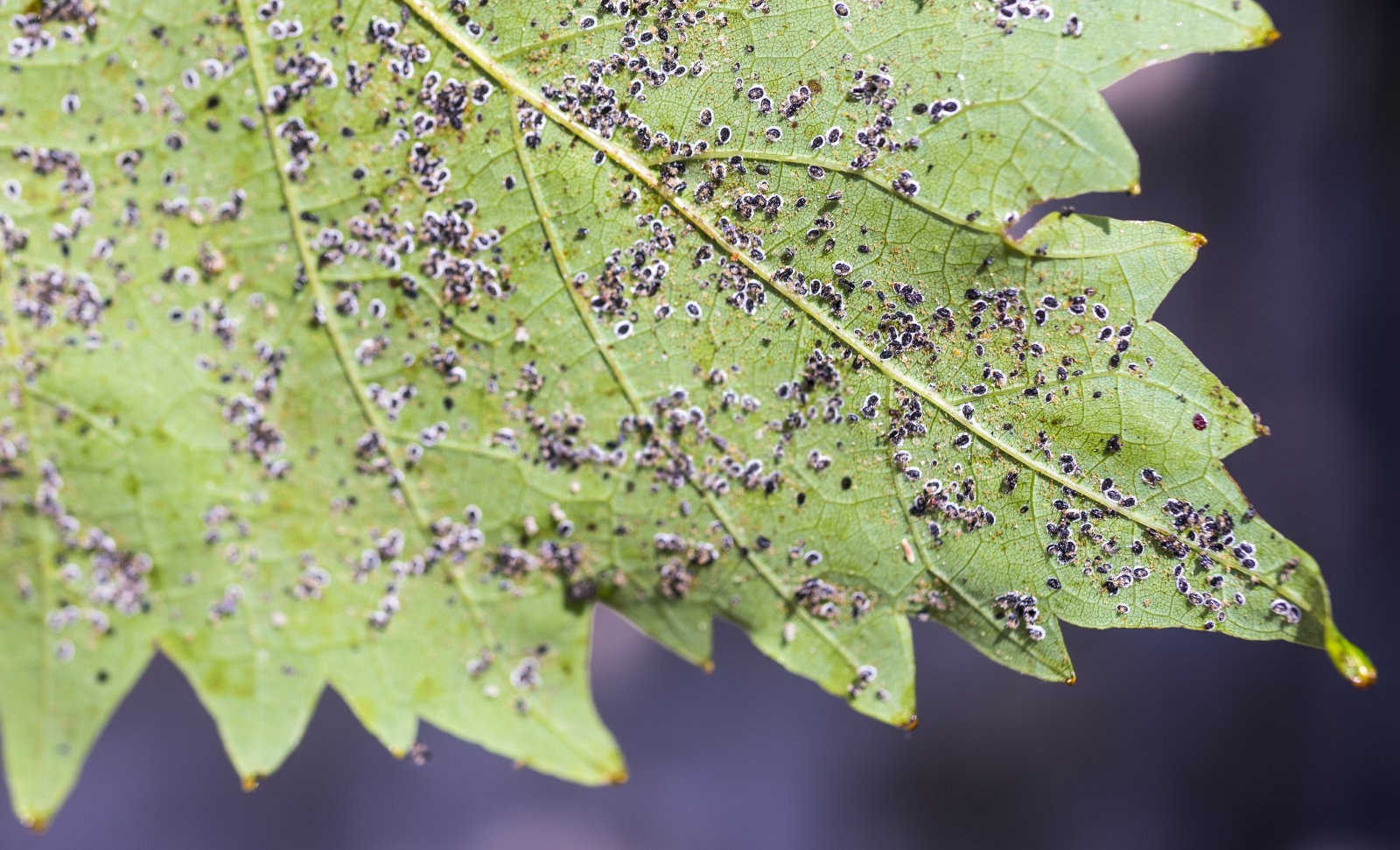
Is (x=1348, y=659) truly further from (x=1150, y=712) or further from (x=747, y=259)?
(x=1150, y=712)

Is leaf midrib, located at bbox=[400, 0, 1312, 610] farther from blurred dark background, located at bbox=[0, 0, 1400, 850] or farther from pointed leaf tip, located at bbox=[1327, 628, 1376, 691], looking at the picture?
blurred dark background, located at bbox=[0, 0, 1400, 850]

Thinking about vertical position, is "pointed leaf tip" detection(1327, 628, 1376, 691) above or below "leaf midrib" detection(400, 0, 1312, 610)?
below

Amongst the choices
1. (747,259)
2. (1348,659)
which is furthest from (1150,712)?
(747,259)

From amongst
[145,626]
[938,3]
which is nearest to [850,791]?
[145,626]

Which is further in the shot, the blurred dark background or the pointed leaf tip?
the blurred dark background

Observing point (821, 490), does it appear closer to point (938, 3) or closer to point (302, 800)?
point (938, 3)

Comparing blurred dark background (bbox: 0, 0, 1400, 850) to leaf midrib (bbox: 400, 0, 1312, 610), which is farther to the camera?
blurred dark background (bbox: 0, 0, 1400, 850)

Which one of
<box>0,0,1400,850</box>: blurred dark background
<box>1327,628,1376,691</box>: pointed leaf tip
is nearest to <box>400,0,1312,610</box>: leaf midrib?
<box>1327,628,1376,691</box>: pointed leaf tip

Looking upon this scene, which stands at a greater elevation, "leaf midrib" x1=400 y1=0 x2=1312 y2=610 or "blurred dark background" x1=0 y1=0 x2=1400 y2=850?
"leaf midrib" x1=400 y1=0 x2=1312 y2=610

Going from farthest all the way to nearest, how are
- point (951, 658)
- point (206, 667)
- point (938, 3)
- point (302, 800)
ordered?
point (951, 658), point (302, 800), point (206, 667), point (938, 3)

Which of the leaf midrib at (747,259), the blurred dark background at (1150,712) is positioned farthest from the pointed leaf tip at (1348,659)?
the blurred dark background at (1150,712)
